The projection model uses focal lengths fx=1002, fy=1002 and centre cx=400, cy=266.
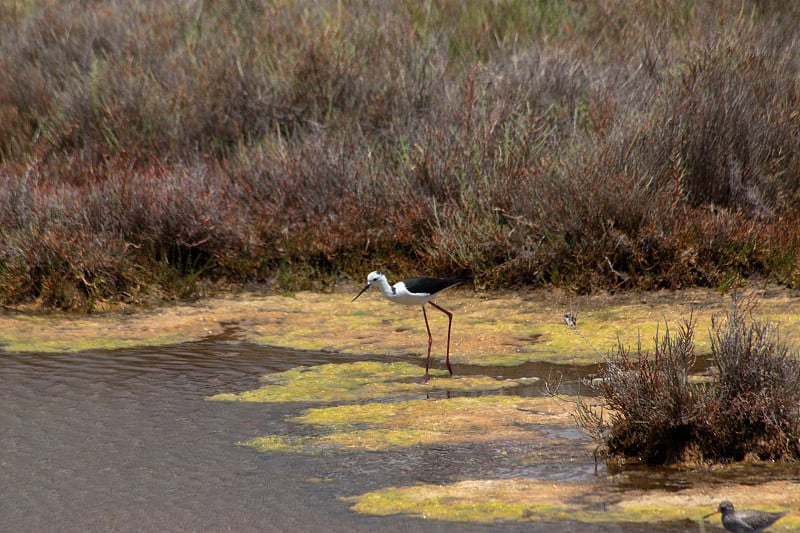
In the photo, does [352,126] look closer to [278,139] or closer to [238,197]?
[278,139]

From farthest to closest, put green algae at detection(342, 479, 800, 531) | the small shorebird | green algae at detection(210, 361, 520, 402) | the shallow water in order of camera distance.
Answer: green algae at detection(210, 361, 520, 402)
the shallow water
green algae at detection(342, 479, 800, 531)
the small shorebird

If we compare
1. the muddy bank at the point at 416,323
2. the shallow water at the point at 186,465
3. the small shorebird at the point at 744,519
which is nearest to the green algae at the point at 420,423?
the shallow water at the point at 186,465

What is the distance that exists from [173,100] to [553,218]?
→ 4589 mm

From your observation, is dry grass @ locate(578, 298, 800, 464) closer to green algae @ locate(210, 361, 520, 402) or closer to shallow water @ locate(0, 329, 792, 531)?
shallow water @ locate(0, 329, 792, 531)

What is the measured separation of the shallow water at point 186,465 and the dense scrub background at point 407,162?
1.95 meters

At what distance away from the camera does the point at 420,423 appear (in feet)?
17.1

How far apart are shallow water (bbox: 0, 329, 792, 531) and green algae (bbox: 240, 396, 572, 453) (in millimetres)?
131

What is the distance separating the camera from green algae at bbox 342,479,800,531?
3.77 metres

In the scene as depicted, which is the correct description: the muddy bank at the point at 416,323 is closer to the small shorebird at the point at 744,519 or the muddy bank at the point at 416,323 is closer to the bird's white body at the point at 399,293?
the bird's white body at the point at 399,293

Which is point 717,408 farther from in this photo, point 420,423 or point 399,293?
point 399,293

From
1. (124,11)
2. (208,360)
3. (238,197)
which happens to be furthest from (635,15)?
(208,360)

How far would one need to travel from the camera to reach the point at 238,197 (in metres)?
9.23

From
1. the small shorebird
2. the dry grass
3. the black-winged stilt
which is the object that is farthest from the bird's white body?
the small shorebird

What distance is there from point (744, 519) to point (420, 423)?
2.06 m
